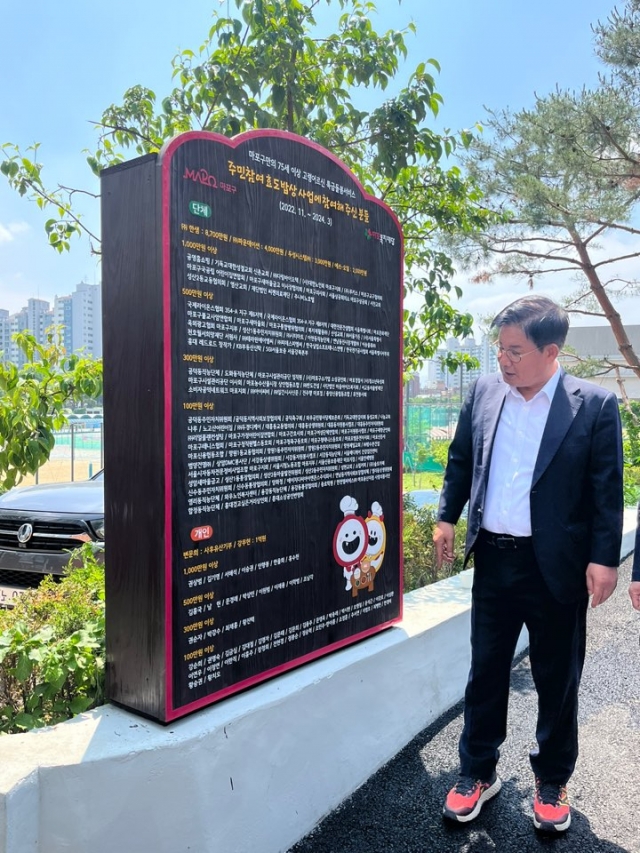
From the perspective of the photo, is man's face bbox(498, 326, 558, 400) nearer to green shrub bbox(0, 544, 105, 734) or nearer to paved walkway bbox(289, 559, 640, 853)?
paved walkway bbox(289, 559, 640, 853)

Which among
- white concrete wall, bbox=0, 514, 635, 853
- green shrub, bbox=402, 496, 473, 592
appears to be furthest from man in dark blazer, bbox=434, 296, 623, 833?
green shrub, bbox=402, 496, 473, 592

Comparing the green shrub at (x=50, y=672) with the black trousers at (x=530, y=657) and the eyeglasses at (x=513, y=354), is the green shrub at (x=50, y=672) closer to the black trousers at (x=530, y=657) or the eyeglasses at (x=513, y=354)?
the black trousers at (x=530, y=657)

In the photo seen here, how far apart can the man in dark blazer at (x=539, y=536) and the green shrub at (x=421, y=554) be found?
1726 millimetres

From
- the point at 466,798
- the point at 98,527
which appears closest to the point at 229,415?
the point at 466,798

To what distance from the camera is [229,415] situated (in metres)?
2.13

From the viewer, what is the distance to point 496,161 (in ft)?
33.5

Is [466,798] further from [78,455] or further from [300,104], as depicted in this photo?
[78,455]

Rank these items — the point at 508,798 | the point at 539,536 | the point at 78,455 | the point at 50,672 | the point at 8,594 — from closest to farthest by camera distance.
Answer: the point at 50,672 < the point at 539,536 < the point at 508,798 < the point at 8,594 < the point at 78,455

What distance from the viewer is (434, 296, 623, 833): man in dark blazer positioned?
86.7 inches

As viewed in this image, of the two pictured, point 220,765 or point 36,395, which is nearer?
point 220,765

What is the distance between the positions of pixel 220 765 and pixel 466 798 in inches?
37.3

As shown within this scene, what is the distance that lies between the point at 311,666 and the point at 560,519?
108 centimetres

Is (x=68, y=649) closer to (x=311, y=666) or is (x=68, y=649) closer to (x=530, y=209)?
(x=311, y=666)

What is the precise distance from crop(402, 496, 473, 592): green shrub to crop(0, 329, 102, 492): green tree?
7.34 ft
